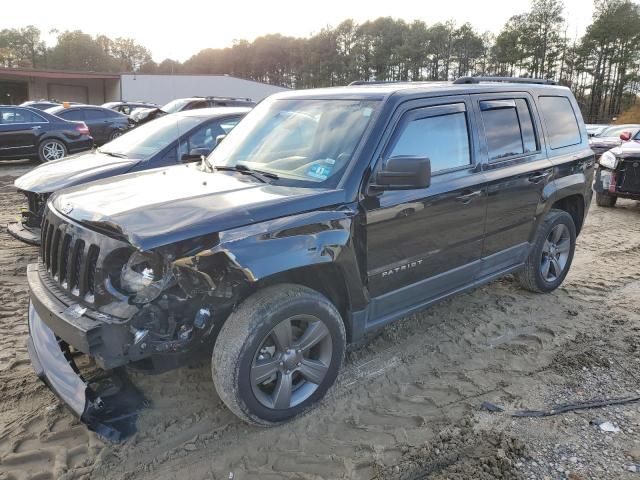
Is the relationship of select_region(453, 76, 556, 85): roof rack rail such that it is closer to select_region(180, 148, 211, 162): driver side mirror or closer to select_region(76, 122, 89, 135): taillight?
select_region(180, 148, 211, 162): driver side mirror

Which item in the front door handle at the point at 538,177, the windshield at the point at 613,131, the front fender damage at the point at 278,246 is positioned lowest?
the front fender damage at the point at 278,246

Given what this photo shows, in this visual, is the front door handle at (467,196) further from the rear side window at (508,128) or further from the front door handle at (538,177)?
the front door handle at (538,177)

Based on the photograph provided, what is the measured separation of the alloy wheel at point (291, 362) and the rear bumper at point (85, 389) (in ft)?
2.70

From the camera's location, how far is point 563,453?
9.41 feet

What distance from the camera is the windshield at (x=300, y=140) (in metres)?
3.32

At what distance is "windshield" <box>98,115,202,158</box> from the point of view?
6.44 meters

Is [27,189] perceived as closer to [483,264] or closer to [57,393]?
[57,393]

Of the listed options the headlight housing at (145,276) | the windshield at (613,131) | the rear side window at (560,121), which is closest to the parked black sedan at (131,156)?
the headlight housing at (145,276)

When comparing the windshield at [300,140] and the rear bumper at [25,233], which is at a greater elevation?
the windshield at [300,140]

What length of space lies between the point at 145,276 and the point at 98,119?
51.2 feet

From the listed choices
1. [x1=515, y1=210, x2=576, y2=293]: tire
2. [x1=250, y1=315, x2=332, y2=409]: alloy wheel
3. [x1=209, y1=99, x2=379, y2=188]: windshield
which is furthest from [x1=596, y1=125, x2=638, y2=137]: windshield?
[x1=250, y1=315, x2=332, y2=409]: alloy wheel

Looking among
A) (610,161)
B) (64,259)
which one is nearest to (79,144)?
(64,259)

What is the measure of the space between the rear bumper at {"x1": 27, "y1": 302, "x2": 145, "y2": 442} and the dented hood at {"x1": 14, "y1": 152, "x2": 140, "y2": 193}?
257 centimetres

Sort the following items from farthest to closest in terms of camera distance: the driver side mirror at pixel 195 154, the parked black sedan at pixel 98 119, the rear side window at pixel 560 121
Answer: the parked black sedan at pixel 98 119
the driver side mirror at pixel 195 154
the rear side window at pixel 560 121
